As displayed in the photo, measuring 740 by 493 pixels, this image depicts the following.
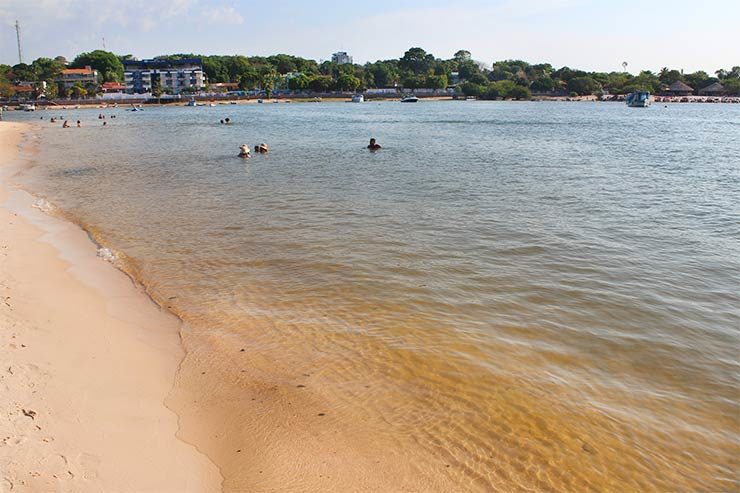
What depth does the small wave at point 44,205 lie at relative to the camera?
21433mm

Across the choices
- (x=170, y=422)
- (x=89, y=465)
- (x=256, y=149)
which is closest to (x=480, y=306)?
(x=170, y=422)

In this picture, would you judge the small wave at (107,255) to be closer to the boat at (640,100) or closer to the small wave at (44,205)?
the small wave at (44,205)

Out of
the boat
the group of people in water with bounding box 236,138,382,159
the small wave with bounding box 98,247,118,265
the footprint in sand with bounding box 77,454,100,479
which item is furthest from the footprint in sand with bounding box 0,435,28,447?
the boat

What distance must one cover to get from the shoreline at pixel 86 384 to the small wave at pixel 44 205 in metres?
7.62

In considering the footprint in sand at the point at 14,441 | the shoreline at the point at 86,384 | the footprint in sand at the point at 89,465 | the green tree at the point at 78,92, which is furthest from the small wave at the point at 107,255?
the green tree at the point at 78,92

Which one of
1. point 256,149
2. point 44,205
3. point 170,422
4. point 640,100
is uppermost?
point 640,100

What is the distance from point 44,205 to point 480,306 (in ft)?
62.3

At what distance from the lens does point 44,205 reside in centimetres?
2234

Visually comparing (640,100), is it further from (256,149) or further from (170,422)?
(170,422)

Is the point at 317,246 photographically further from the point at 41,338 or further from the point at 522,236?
the point at 41,338

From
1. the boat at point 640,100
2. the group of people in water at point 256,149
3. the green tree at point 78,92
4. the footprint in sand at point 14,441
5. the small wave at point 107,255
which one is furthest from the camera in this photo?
the green tree at point 78,92

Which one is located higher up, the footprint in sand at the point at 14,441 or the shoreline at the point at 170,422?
the footprint in sand at the point at 14,441

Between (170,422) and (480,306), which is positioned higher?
(480,306)

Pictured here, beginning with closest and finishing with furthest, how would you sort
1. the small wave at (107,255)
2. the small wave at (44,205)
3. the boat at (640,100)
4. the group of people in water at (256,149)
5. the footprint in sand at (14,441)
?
1. the footprint in sand at (14,441)
2. the small wave at (107,255)
3. the small wave at (44,205)
4. the group of people in water at (256,149)
5. the boat at (640,100)
